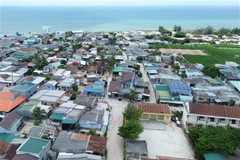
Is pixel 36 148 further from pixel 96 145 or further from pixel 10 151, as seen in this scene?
pixel 96 145

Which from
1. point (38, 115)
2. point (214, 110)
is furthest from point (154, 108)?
point (38, 115)

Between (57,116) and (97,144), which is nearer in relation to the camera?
(97,144)

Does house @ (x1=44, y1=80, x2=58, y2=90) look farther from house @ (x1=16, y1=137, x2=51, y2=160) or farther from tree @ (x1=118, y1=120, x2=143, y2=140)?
tree @ (x1=118, y1=120, x2=143, y2=140)

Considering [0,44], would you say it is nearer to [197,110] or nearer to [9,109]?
[9,109]

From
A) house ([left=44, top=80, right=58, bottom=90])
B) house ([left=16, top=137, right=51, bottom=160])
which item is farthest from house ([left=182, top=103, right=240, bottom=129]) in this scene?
→ house ([left=44, top=80, right=58, bottom=90])

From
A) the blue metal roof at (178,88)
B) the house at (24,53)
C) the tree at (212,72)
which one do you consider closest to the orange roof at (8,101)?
the blue metal roof at (178,88)

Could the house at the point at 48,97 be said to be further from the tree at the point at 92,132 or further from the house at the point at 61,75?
the tree at the point at 92,132
